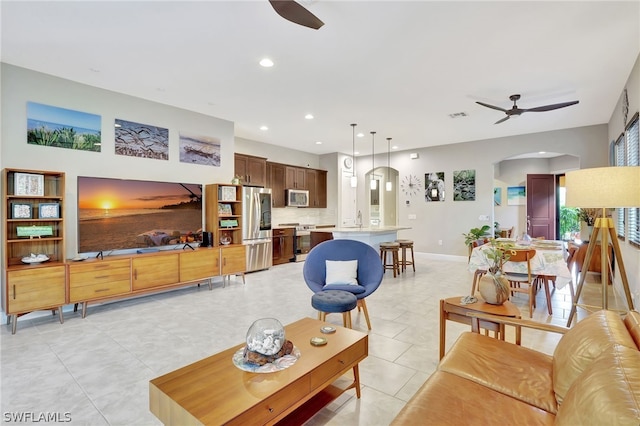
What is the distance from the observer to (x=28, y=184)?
3561 millimetres

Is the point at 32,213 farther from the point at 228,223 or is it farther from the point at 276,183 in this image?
the point at 276,183

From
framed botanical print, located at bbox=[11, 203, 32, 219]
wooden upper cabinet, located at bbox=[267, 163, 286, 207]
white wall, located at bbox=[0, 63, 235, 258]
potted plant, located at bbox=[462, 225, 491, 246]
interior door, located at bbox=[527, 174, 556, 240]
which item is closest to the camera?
framed botanical print, located at bbox=[11, 203, 32, 219]

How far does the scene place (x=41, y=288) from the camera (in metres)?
3.48

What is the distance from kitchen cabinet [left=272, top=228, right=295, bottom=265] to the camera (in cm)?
725

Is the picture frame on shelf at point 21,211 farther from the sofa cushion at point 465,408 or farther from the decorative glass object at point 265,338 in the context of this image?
the sofa cushion at point 465,408

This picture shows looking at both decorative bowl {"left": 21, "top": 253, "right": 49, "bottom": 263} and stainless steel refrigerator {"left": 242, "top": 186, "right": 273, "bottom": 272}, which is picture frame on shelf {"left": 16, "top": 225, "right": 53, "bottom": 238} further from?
stainless steel refrigerator {"left": 242, "top": 186, "right": 273, "bottom": 272}

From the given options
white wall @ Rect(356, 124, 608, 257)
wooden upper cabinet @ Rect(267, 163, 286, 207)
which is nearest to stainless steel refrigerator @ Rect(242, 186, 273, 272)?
wooden upper cabinet @ Rect(267, 163, 286, 207)

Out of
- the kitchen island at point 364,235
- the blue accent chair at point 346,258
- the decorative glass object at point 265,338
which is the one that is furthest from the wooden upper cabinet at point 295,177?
the decorative glass object at point 265,338

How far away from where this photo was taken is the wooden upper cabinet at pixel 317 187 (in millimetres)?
8656

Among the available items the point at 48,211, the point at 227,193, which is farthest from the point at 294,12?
the point at 227,193

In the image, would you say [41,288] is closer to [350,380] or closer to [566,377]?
[350,380]

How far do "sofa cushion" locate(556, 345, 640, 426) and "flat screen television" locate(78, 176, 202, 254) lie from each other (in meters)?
4.87

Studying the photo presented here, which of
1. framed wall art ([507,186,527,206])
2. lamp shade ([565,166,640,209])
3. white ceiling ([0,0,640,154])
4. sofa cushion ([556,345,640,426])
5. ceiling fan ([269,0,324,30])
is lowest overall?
sofa cushion ([556,345,640,426])

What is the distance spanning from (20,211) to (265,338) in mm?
3632
